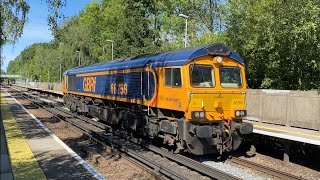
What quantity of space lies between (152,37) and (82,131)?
3608 cm

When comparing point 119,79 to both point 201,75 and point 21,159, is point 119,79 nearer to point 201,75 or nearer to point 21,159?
point 201,75

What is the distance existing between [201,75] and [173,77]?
92cm

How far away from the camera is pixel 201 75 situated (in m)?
11.8

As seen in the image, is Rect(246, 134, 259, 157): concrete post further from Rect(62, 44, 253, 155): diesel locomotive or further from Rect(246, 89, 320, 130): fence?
Rect(246, 89, 320, 130): fence

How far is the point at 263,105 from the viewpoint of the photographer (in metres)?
16.9

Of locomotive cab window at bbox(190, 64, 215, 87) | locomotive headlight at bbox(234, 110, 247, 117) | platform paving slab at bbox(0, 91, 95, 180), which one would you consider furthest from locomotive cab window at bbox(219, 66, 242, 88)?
platform paving slab at bbox(0, 91, 95, 180)

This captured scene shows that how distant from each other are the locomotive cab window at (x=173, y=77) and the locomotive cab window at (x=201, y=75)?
0.44 m

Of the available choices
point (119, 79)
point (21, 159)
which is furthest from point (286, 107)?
point (21, 159)

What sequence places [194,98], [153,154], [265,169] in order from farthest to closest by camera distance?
1. [153,154]
2. [194,98]
3. [265,169]

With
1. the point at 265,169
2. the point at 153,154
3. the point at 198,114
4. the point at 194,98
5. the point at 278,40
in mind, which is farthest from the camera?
the point at 278,40

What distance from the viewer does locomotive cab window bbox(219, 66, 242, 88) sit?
12195mm

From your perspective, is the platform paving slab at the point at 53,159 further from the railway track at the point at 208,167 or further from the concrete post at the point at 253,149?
the concrete post at the point at 253,149

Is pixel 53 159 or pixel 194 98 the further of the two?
pixel 53 159

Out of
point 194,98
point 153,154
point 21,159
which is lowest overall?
point 153,154
